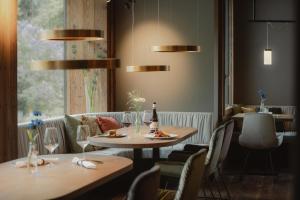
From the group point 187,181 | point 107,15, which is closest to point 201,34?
point 107,15

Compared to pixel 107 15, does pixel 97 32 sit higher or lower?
lower

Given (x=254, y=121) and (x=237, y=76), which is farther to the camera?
(x=237, y=76)

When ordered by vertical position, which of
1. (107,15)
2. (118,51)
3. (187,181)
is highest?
(107,15)

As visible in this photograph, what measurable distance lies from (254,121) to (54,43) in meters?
3.01

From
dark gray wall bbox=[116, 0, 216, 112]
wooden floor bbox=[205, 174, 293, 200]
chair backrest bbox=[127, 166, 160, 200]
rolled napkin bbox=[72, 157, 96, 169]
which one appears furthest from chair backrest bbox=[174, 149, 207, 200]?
dark gray wall bbox=[116, 0, 216, 112]

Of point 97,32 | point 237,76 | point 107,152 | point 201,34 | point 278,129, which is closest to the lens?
point 97,32

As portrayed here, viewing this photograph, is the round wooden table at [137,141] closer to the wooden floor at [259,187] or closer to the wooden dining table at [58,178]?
the wooden dining table at [58,178]

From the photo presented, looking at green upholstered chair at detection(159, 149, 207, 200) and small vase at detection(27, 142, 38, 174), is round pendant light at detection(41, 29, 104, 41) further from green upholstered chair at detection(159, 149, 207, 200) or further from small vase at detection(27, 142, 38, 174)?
green upholstered chair at detection(159, 149, 207, 200)

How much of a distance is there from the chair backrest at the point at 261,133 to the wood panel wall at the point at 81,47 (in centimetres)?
235

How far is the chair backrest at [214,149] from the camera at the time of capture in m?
4.39

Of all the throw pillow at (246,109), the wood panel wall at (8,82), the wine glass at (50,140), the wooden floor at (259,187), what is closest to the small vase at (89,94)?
the wooden floor at (259,187)

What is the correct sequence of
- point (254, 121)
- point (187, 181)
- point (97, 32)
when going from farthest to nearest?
point (254, 121) → point (97, 32) → point (187, 181)

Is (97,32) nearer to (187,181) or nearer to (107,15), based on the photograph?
(187,181)

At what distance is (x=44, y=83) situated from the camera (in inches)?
243
